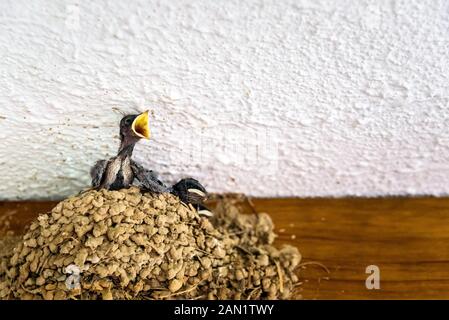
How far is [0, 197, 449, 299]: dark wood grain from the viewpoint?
5.71ft

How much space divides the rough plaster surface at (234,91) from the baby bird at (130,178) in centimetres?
4

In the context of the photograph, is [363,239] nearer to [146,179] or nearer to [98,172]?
[146,179]

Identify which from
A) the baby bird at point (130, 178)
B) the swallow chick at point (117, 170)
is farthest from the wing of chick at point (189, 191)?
the swallow chick at point (117, 170)

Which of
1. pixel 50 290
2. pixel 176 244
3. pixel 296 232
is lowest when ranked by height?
pixel 50 290

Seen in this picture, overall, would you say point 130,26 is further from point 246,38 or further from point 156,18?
point 246,38

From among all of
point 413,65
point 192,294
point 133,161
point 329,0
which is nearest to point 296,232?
point 192,294

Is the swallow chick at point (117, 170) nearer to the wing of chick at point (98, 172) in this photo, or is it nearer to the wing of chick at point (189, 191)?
the wing of chick at point (98, 172)

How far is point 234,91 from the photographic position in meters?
1.42

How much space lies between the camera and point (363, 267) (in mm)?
1769

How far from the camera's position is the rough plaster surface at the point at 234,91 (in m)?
1.21

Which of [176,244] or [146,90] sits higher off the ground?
[146,90]

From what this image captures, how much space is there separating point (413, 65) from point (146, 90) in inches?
22.6

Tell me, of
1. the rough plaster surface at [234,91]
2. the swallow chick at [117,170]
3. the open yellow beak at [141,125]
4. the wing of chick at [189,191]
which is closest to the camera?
the rough plaster surface at [234,91]

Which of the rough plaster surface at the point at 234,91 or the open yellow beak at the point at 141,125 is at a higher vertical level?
the rough plaster surface at the point at 234,91
